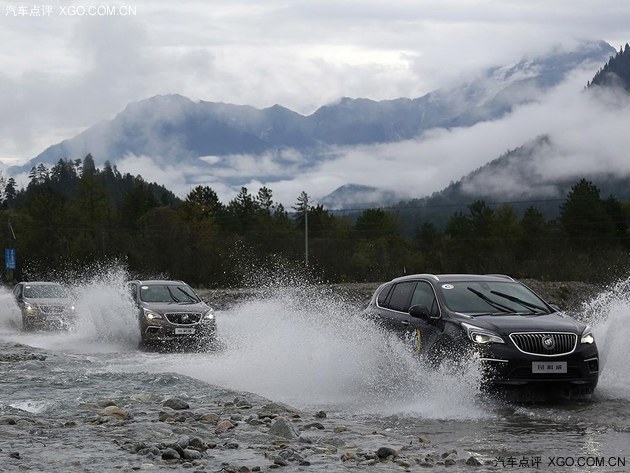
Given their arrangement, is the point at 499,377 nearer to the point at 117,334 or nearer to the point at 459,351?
the point at 459,351

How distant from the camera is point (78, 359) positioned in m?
19.3

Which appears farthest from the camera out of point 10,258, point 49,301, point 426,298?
point 10,258

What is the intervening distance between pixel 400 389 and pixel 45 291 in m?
19.7

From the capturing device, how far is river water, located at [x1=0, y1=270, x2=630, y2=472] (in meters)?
9.51

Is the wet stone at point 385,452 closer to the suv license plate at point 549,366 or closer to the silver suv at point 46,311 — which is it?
the suv license plate at point 549,366


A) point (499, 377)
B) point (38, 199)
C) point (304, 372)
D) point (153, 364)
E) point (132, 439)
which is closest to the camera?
point (132, 439)

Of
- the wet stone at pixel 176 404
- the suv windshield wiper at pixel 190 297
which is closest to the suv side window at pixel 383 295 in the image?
the wet stone at pixel 176 404

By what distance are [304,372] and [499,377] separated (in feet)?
14.5

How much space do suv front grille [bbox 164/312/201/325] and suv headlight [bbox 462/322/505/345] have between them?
34.3 feet

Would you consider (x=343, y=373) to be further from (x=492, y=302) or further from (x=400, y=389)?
(x=492, y=302)

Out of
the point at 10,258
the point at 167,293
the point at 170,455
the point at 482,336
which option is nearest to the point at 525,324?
the point at 482,336

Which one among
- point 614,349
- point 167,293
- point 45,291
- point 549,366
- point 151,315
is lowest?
point 614,349

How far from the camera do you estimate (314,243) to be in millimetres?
94625

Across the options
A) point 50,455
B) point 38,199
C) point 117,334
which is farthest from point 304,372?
point 38,199
